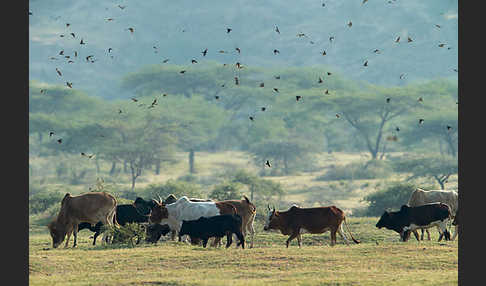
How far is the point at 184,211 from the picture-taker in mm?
17688

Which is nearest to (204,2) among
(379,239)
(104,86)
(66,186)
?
(104,86)

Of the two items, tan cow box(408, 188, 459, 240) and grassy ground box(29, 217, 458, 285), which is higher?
tan cow box(408, 188, 459, 240)

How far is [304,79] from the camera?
259 feet

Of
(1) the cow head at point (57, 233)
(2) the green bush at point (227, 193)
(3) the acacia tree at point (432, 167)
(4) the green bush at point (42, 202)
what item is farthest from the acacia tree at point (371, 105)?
(1) the cow head at point (57, 233)

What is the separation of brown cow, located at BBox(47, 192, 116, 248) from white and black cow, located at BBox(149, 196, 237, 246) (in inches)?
46.0

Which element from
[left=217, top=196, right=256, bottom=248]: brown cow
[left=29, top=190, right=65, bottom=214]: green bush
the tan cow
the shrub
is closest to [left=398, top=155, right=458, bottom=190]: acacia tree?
the shrub

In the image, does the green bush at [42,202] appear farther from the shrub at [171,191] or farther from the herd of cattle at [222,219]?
the herd of cattle at [222,219]

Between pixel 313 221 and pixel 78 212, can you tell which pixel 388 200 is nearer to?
pixel 313 221

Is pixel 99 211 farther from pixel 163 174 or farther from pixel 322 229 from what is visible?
pixel 163 174

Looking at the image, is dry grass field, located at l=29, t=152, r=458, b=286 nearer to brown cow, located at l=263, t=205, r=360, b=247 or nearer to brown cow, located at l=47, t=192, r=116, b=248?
brown cow, located at l=47, t=192, r=116, b=248

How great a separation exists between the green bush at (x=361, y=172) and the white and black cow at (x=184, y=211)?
34.7 metres

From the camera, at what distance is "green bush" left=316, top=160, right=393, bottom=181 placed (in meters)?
52.1

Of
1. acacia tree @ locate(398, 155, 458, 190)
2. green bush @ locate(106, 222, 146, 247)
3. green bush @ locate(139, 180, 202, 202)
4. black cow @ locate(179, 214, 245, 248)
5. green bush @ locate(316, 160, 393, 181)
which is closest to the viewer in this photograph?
black cow @ locate(179, 214, 245, 248)

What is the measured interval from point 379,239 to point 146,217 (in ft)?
19.0
